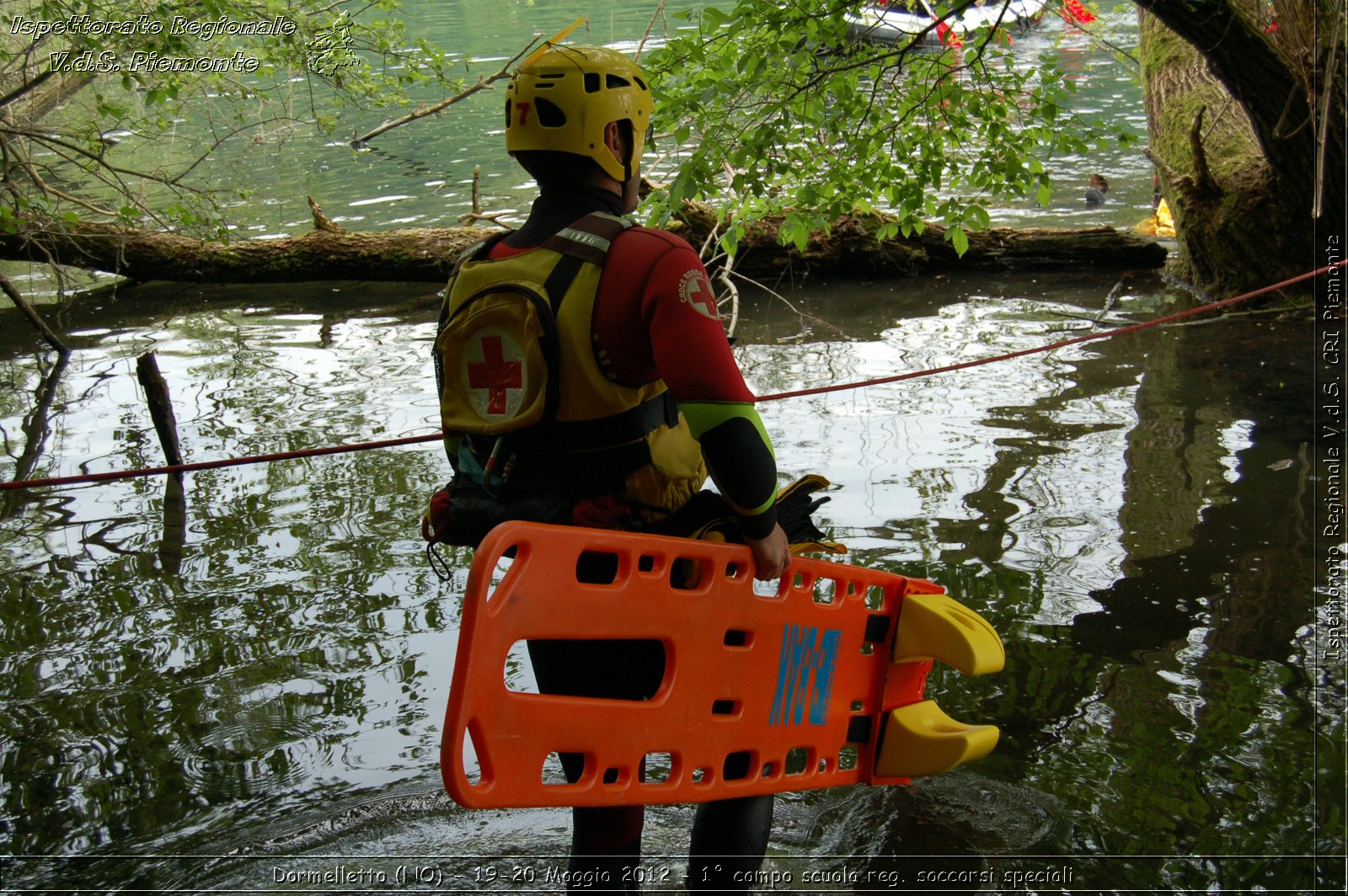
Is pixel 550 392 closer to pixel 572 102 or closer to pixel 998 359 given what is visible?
pixel 572 102

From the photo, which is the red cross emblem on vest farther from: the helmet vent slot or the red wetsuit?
the helmet vent slot

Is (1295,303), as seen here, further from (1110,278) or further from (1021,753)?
(1021,753)

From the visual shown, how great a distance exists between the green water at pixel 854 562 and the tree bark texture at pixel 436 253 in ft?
7.09

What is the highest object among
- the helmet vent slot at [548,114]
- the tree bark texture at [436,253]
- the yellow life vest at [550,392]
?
the tree bark texture at [436,253]

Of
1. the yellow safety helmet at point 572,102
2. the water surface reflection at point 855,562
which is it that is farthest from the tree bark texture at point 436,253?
the yellow safety helmet at point 572,102

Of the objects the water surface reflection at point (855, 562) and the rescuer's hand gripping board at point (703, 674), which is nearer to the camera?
the rescuer's hand gripping board at point (703, 674)

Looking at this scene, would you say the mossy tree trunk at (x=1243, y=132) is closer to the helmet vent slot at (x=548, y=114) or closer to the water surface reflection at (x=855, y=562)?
the water surface reflection at (x=855, y=562)

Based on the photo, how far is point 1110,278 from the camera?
1106 cm

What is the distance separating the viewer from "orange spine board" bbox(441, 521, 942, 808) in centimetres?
217

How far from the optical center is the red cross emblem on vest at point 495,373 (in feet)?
7.79

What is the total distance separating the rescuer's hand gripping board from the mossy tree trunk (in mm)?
4775

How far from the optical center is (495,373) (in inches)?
94.9

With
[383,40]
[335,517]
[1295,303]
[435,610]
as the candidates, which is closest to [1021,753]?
[435,610]

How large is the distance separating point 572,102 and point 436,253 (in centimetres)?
1018
